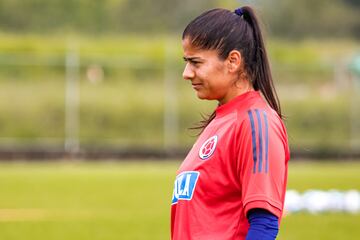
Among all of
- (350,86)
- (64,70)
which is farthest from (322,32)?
(64,70)

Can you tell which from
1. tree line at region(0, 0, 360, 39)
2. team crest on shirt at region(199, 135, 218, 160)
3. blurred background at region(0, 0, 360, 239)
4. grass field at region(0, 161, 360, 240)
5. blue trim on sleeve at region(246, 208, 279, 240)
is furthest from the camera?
tree line at region(0, 0, 360, 39)

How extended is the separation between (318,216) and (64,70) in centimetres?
1508

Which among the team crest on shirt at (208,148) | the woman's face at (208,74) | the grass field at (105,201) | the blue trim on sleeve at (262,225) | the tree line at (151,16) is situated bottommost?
the grass field at (105,201)

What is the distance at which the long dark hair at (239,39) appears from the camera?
3.77m

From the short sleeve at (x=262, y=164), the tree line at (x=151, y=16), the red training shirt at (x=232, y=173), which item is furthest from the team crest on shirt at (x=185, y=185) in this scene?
the tree line at (x=151, y=16)

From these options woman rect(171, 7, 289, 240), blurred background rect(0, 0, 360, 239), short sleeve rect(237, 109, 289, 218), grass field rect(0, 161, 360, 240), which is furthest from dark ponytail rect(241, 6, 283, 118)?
blurred background rect(0, 0, 360, 239)

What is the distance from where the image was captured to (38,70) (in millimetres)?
28047

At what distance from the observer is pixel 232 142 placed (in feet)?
12.1

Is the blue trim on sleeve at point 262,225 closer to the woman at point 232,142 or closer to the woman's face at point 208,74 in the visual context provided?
the woman at point 232,142

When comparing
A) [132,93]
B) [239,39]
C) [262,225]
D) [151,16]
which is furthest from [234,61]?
[151,16]

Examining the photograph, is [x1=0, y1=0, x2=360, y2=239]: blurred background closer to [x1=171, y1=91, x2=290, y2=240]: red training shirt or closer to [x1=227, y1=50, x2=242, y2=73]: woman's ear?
[x1=171, y1=91, x2=290, y2=240]: red training shirt

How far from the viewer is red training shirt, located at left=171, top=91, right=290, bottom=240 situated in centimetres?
355

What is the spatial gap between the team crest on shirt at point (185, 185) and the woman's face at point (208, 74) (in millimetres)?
298

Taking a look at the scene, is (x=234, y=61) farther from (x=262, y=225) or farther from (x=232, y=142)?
(x=262, y=225)
